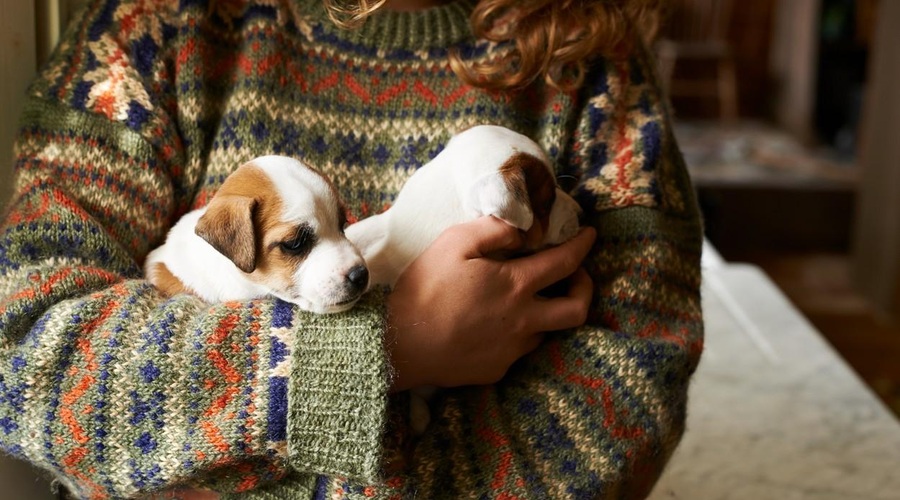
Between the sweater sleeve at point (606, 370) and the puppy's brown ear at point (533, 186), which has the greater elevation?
the puppy's brown ear at point (533, 186)

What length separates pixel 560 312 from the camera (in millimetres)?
990

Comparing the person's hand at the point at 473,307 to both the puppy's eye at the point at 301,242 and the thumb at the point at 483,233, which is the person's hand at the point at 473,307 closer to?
the thumb at the point at 483,233

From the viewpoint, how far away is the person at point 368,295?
0.87 m

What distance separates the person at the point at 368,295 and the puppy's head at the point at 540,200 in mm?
23

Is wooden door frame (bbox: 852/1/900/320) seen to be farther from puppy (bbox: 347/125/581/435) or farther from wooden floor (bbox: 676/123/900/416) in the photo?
puppy (bbox: 347/125/581/435)

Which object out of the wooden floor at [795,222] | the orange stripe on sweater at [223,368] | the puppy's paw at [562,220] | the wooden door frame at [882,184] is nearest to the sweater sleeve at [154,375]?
the orange stripe on sweater at [223,368]

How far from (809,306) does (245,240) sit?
3.63m

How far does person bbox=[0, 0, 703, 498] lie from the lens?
87 centimetres

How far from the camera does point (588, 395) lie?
1.00 metres

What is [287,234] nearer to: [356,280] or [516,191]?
[356,280]

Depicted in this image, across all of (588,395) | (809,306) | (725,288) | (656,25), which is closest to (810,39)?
(809,306)

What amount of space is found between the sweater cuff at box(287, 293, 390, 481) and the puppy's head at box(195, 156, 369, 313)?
44 mm

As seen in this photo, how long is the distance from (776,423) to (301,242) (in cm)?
111

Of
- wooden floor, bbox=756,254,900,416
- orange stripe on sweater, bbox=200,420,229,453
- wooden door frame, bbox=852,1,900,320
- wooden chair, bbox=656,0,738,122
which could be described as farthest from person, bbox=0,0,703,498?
wooden chair, bbox=656,0,738,122
